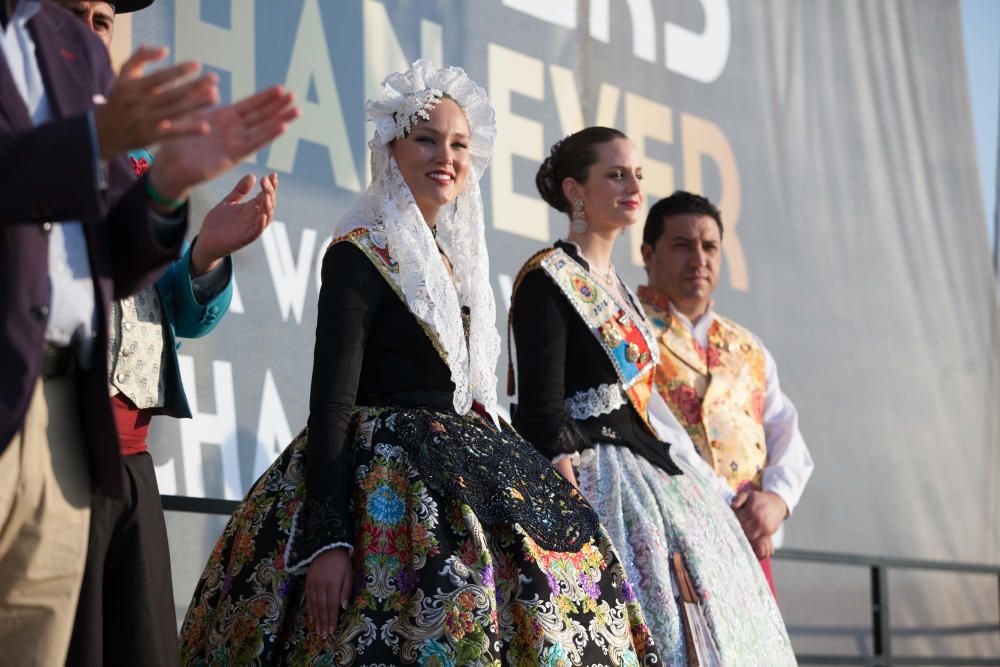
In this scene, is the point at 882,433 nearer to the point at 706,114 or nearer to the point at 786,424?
the point at 706,114

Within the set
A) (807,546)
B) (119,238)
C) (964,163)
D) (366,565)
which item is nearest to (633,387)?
(366,565)

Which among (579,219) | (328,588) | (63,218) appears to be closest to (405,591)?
(328,588)

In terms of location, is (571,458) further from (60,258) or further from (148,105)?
(148,105)

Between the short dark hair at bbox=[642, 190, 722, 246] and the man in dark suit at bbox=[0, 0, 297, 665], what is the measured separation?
75.9 inches

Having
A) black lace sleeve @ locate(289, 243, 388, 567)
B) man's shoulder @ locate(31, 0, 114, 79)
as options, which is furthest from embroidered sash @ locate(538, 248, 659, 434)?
man's shoulder @ locate(31, 0, 114, 79)

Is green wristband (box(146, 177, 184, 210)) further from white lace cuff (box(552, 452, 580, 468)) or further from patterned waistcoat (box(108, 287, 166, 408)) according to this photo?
white lace cuff (box(552, 452, 580, 468))

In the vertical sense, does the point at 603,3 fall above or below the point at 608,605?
above

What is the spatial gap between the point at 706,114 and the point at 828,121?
793mm

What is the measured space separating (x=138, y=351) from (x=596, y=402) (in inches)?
41.5

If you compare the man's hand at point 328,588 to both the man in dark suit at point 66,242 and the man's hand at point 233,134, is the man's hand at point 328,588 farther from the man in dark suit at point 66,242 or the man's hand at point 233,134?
the man's hand at point 233,134

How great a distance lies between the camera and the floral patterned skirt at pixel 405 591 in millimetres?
1857

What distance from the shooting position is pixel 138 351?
5.66 ft

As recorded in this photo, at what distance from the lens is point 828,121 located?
542 centimetres

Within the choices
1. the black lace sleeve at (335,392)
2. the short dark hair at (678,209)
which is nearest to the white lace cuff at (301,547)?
the black lace sleeve at (335,392)
